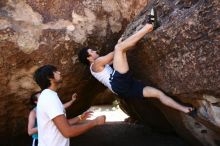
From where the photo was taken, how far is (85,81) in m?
7.39

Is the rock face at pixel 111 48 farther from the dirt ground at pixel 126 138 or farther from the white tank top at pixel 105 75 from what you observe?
the white tank top at pixel 105 75

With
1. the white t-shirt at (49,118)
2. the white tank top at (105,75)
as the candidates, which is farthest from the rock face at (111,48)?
the white t-shirt at (49,118)

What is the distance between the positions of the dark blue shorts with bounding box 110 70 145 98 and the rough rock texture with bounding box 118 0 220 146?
0.24 meters

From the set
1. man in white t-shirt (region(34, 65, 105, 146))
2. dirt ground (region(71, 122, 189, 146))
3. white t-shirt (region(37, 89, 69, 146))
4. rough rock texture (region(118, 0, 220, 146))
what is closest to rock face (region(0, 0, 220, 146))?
rough rock texture (region(118, 0, 220, 146))

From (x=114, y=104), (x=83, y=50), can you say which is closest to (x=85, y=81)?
(x=83, y=50)

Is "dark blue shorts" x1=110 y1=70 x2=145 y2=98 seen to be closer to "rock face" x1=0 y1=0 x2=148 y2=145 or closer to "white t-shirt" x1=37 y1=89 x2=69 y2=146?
"rock face" x1=0 y1=0 x2=148 y2=145

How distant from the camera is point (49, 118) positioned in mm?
4438

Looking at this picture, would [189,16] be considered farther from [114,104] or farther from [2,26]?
[114,104]

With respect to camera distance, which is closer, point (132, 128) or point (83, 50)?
point (83, 50)

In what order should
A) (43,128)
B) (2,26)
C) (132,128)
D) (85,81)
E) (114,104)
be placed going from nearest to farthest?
1. (43,128)
2. (2,26)
3. (85,81)
4. (132,128)
5. (114,104)

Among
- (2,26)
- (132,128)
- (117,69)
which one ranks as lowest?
(132,128)

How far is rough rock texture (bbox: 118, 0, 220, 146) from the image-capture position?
499cm

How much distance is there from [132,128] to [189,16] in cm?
408

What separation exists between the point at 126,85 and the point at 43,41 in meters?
1.64
